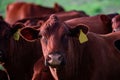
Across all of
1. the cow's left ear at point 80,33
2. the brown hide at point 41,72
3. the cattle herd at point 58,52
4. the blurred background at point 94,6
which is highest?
the cow's left ear at point 80,33

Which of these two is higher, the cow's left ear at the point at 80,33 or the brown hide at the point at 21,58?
the cow's left ear at the point at 80,33

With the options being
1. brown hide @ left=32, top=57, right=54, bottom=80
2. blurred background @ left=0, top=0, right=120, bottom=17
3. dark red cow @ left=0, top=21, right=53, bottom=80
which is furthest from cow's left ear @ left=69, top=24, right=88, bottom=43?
blurred background @ left=0, top=0, right=120, bottom=17

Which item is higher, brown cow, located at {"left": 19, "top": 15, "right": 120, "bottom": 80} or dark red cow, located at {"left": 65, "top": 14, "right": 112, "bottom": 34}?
brown cow, located at {"left": 19, "top": 15, "right": 120, "bottom": 80}

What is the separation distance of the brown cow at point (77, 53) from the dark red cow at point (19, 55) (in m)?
1.15

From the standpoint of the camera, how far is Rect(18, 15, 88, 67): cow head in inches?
273

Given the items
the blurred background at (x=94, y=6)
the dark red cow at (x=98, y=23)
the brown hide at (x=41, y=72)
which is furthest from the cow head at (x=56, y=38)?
the blurred background at (x=94, y=6)

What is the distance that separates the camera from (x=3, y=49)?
848 cm

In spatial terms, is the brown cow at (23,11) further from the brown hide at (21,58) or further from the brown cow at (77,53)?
the brown cow at (77,53)

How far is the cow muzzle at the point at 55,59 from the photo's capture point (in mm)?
6848

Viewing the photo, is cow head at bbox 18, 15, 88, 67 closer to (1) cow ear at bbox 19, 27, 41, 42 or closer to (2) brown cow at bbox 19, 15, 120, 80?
(2) brown cow at bbox 19, 15, 120, 80

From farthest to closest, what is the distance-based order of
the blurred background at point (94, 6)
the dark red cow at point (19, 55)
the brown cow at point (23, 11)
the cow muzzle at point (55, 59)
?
the blurred background at point (94, 6) → the brown cow at point (23, 11) → the dark red cow at point (19, 55) → the cow muzzle at point (55, 59)

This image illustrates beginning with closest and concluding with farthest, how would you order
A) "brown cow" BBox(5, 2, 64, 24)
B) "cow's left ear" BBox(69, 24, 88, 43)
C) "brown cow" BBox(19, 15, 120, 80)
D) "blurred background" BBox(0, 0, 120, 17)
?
Answer: "brown cow" BBox(19, 15, 120, 80), "cow's left ear" BBox(69, 24, 88, 43), "brown cow" BBox(5, 2, 64, 24), "blurred background" BBox(0, 0, 120, 17)

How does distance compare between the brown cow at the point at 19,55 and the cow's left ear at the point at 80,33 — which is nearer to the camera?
the cow's left ear at the point at 80,33

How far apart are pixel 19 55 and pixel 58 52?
1.96 meters
